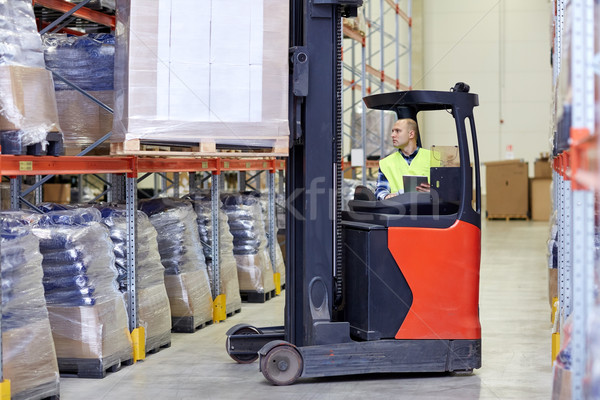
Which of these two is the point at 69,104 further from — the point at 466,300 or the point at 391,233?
the point at 466,300

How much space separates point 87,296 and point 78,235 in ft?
1.34

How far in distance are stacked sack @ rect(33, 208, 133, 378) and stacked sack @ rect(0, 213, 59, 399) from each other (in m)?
0.52

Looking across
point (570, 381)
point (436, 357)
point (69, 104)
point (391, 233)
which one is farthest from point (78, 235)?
point (570, 381)

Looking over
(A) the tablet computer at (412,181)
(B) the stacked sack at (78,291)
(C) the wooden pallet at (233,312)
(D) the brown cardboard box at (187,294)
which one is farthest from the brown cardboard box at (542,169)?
(B) the stacked sack at (78,291)

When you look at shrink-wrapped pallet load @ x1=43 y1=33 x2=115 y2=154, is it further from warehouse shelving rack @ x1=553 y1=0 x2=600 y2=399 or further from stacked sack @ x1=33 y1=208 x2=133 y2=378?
warehouse shelving rack @ x1=553 y1=0 x2=600 y2=399

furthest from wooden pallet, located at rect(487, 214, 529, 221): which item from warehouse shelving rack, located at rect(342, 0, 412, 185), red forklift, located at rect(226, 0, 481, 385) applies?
red forklift, located at rect(226, 0, 481, 385)

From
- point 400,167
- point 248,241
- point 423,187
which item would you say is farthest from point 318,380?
point 248,241

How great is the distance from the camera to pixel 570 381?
3.29m

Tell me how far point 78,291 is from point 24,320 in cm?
74

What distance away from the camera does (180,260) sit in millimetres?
7559

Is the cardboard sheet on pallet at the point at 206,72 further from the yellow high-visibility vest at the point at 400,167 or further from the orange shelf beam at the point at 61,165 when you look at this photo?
the yellow high-visibility vest at the point at 400,167

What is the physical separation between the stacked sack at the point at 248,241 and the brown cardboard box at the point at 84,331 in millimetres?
3362

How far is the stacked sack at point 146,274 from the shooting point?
6.55 metres

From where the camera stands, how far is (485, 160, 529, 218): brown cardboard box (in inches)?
811
